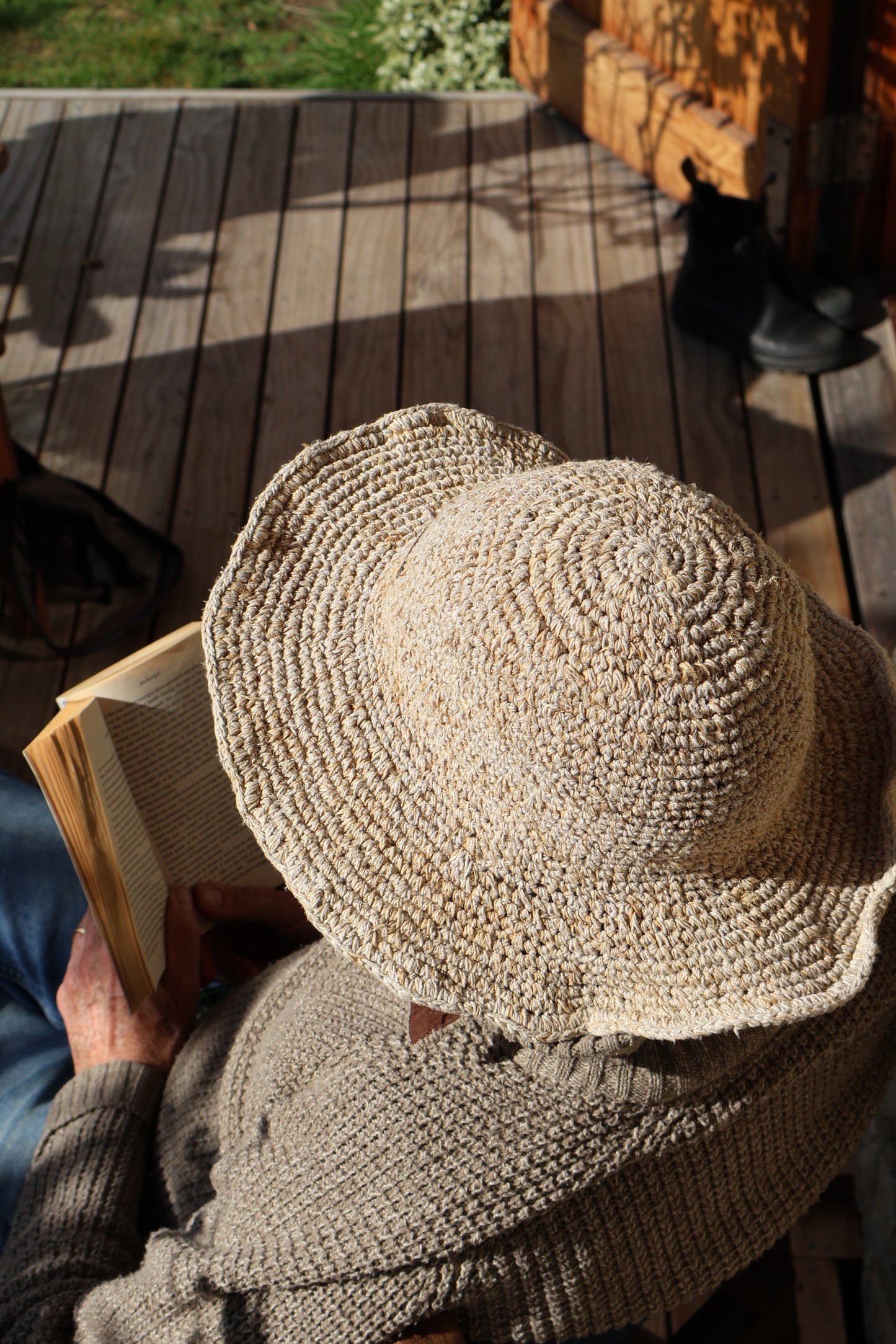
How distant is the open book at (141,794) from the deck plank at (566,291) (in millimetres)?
1310

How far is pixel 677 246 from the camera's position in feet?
9.21

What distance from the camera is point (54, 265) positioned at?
2834 mm

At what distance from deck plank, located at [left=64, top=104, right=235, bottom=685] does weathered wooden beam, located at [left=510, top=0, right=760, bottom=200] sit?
2.84ft

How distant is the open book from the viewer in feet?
3.45

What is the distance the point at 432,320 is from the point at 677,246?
0.65m

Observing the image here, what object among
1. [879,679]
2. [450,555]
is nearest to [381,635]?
[450,555]

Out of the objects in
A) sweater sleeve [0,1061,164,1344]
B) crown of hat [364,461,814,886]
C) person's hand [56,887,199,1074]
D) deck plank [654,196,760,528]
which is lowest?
sweater sleeve [0,1061,164,1344]

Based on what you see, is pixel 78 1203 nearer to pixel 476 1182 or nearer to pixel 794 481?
→ pixel 476 1182

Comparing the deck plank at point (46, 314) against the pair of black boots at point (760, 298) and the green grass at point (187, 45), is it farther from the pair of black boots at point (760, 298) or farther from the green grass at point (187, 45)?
the pair of black boots at point (760, 298)

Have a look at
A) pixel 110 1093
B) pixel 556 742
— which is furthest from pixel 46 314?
pixel 556 742

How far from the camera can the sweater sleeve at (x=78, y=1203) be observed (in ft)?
3.48

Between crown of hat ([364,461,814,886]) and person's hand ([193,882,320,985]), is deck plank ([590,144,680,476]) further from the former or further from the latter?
crown of hat ([364,461,814,886])

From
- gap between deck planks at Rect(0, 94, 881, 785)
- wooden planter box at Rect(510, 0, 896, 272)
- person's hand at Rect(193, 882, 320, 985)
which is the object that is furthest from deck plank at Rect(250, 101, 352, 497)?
person's hand at Rect(193, 882, 320, 985)

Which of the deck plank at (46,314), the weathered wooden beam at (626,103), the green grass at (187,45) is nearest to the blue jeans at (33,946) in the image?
the deck plank at (46,314)
